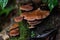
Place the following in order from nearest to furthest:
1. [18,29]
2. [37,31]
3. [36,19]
Answer: [36,19] < [37,31] < [18,29]

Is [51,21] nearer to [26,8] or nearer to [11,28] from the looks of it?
[26,8]

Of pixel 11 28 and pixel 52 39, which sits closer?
pixel 52 39

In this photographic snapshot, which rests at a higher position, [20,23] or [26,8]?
[26,8]

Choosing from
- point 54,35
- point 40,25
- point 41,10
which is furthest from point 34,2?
point 54,35

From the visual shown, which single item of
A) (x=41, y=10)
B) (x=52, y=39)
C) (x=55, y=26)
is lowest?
(x=52, y=39)

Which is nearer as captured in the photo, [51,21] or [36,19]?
[36,19]

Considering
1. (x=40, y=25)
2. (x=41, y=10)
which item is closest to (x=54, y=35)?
(x=40, y=25)

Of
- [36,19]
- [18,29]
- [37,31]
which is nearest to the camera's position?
[36,19]

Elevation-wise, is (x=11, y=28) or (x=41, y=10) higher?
(x=41, y=10)

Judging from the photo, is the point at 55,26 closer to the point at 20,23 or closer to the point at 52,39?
the point at 52,39
